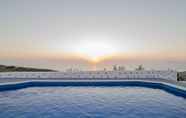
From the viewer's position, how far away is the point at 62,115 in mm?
4676

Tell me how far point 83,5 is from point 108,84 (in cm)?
526

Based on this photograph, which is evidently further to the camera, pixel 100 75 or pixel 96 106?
pixel 100 75

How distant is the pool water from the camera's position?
468 cm

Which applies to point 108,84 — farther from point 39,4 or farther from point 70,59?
point 70,59

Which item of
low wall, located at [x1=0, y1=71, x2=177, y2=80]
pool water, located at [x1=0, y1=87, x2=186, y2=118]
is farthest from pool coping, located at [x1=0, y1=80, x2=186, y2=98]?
low wall, located at [x1=0, y1=71, x2=177, y2=80]

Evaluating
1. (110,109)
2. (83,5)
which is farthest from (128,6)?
(110,109)

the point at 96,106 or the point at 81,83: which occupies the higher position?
the point at 81,83

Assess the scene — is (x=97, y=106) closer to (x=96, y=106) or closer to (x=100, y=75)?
(x=96, y=106)

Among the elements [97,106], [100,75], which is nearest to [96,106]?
[97,106]

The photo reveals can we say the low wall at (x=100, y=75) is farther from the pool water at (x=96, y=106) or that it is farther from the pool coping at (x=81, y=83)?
the pool water at (x=96, y=106)

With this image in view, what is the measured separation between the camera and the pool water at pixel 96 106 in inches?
184

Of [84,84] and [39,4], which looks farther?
[39,4]

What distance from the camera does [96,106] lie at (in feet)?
18.2

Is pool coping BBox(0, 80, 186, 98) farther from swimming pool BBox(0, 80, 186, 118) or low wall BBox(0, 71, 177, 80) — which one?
low wall BBox(0, 71, 177, 80)
